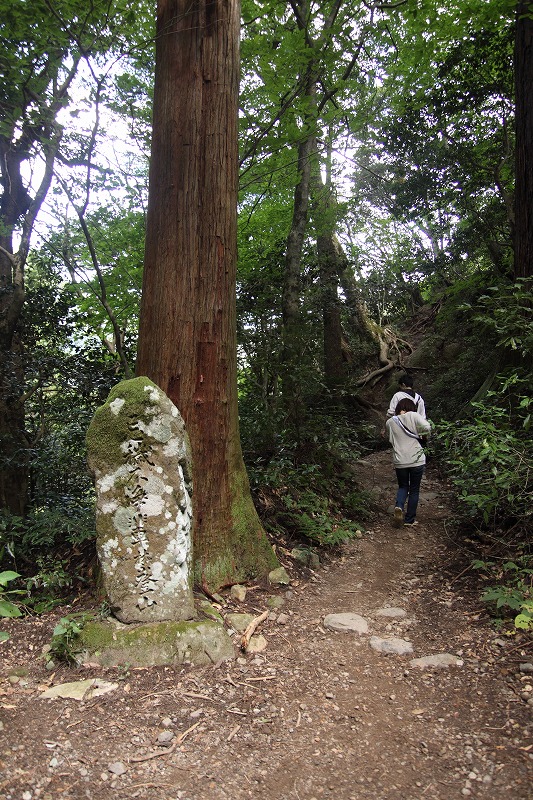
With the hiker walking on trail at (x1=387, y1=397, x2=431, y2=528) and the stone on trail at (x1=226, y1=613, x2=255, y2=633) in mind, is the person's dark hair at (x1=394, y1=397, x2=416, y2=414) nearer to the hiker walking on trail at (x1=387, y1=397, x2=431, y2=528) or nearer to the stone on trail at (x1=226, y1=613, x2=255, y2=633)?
the hiker walking on trail at (x1=387, y1=397, x2=431, y2=528)

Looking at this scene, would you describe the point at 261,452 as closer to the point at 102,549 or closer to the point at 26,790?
the point at 102,549

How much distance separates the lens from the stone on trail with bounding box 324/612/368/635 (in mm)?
3921

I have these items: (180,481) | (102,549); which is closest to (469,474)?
(180,481)

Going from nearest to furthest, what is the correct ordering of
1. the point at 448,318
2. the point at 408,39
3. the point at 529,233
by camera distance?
the point at 529,233, the point at 408,39, the point at 448,318

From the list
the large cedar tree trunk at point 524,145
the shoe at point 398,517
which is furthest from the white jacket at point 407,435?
the large cedar tree trunk at point 524,145

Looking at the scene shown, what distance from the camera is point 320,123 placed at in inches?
279

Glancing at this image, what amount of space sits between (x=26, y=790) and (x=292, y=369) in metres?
5.63

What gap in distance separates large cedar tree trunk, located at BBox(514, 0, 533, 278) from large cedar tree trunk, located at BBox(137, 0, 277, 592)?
12.8 ft

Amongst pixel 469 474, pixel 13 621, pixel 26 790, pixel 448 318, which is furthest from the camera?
pixel 448 318

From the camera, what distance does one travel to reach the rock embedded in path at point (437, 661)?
10.7ft

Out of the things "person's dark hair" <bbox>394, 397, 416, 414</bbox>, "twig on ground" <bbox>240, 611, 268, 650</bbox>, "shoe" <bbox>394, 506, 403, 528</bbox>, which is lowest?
"twig on ground" <bbox>240, 611, 268, 650</bbox>

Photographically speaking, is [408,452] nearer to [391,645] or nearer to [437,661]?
[391,645]

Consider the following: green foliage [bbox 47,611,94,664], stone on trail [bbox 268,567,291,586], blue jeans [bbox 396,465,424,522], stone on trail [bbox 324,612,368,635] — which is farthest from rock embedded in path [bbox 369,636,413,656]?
blue jeans [bbox 396,465,424,522]

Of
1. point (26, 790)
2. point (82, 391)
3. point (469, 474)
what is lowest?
point (26, 790)
